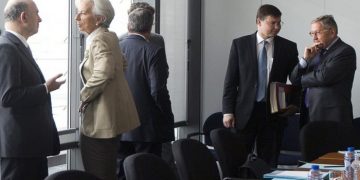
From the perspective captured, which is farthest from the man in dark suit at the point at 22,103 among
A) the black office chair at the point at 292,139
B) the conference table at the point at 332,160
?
the black office chair at the point at 292,139

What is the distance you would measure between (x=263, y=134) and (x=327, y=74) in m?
0.71

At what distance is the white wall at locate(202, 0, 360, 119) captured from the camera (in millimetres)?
6430

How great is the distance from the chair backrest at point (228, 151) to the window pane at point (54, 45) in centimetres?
156

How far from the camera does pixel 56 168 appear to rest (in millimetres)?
4863

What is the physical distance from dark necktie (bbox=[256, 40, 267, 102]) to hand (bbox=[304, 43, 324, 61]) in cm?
38

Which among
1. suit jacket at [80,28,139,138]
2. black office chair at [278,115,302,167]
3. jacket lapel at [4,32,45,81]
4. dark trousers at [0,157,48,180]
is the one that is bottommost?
black office chair at [278,115,302,167]

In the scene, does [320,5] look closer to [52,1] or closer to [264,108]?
[264,108]

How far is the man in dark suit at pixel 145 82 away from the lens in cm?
421

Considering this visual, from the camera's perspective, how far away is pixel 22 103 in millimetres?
3088

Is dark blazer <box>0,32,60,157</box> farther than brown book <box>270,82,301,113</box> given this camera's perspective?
No

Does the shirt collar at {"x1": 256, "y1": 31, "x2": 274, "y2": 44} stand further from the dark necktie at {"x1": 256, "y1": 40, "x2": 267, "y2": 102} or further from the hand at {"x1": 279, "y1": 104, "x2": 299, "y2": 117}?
the hand at {"x1": 279, "y1": 104, "x2": 299, "y2": 117}

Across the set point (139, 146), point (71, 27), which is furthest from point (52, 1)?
point (139, 146)

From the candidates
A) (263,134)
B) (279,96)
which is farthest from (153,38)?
(263,134)

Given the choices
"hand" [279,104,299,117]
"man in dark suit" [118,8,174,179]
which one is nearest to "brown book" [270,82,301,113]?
"hand" [279,104,299,117]
